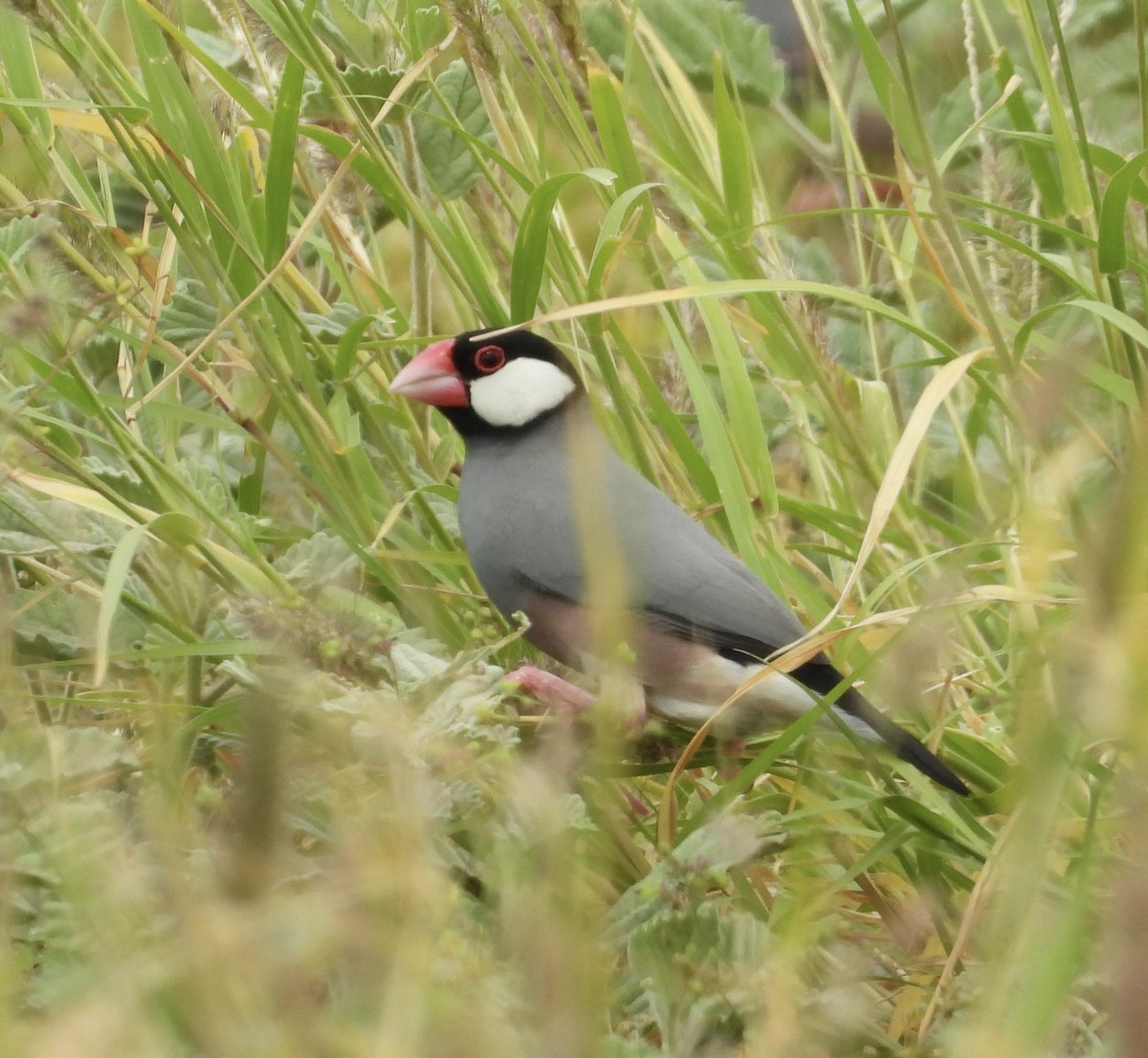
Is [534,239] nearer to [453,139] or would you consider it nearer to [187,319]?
[453,139]

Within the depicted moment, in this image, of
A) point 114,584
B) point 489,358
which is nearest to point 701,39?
point 489,358

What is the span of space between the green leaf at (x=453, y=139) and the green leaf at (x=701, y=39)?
0.33 metres

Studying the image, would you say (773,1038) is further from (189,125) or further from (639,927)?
(189,125)

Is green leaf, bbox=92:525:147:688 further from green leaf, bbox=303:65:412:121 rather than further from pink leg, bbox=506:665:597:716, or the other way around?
green leaf, bbox=303:65:412:121

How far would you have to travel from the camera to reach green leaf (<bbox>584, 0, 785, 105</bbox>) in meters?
1.73

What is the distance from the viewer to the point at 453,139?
4.69 ft

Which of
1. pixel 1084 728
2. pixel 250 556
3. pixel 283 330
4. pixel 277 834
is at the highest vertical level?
pixel 277 834

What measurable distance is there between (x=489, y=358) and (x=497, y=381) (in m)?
0.04

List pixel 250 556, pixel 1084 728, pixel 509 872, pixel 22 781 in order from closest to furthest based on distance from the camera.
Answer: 1. pixel 509 872
2. pixel 22 781
3. pixel 1084 728
4. pixel 250 556

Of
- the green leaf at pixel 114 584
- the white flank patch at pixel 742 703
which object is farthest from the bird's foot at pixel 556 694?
the green leaf at pixel 114 584

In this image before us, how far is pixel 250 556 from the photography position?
1.18 metres

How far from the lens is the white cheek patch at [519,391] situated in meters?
1.67

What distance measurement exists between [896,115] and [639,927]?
73 cm

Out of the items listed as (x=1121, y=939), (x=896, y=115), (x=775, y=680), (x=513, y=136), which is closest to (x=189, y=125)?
(x=513, y=136)
